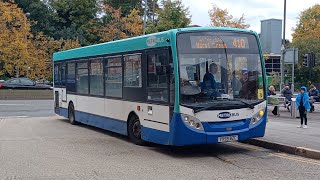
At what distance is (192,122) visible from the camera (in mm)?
10195

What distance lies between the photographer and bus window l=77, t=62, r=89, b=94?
16312 mm

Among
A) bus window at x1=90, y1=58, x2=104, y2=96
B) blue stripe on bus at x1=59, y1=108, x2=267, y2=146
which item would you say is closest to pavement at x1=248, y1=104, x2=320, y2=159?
blue stripe on bus at x1=59, y1=108, x2=267, y2=146

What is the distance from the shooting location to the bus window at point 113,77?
43.7ft

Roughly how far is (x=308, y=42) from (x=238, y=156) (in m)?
50.9

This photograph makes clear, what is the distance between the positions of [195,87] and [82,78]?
7.45 metres

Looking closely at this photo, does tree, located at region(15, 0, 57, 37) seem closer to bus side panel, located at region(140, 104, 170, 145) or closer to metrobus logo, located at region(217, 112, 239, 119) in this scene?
bus side panel, located at region(140, 104, 170, 145)

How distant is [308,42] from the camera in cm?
5791

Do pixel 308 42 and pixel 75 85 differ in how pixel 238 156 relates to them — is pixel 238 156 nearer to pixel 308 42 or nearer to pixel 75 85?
pixel 75 85

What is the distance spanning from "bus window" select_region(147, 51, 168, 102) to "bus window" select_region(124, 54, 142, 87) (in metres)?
0.62

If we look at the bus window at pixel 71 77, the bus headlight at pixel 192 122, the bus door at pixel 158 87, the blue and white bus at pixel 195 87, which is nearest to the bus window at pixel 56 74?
the bus window at pixel 71 77

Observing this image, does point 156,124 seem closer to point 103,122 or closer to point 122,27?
point 103,122

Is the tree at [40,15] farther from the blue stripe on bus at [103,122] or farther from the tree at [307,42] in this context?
the blue stripe on bus at [103,122]

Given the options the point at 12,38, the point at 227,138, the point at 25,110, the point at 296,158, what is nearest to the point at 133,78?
the point at 227,138

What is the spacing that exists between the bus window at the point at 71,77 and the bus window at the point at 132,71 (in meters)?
5.38
